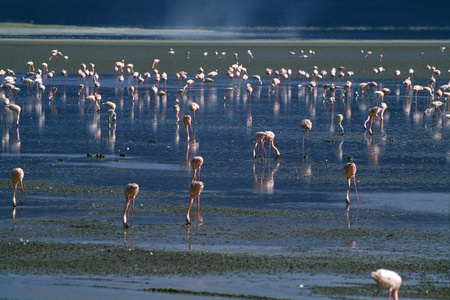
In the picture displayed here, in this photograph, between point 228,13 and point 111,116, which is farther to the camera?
point 228,13

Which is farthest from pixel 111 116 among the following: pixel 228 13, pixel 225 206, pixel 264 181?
pixel 228 13

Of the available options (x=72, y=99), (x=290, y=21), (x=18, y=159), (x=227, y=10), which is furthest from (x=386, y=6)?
(x=18, y=159)

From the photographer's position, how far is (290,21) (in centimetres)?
13762

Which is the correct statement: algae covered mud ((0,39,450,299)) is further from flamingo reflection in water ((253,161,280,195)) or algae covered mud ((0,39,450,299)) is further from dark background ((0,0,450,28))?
dark background ((0,0,450,28))

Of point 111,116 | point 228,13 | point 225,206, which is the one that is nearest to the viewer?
point 225,206

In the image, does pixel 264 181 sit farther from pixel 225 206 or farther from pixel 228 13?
A: pixel 228 13

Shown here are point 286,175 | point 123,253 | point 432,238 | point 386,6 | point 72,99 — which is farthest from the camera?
point 386,6

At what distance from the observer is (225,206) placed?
9.68 metres

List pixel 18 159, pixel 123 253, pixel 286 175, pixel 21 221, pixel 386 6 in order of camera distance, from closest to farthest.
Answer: pixel 123 253
pixel 21 221
pixel 286 175
pixel 18 159
pixel 386 6

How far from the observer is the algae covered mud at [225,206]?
6852 mm

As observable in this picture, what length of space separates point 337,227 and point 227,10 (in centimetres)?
14864

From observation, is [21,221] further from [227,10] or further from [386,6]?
[227,10]

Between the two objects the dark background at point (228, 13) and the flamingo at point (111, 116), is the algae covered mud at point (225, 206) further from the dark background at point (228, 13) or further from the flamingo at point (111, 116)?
the dark background at point (228, 13)

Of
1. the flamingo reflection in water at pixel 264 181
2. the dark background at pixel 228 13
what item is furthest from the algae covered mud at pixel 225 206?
the dark background at pixel 228 13
